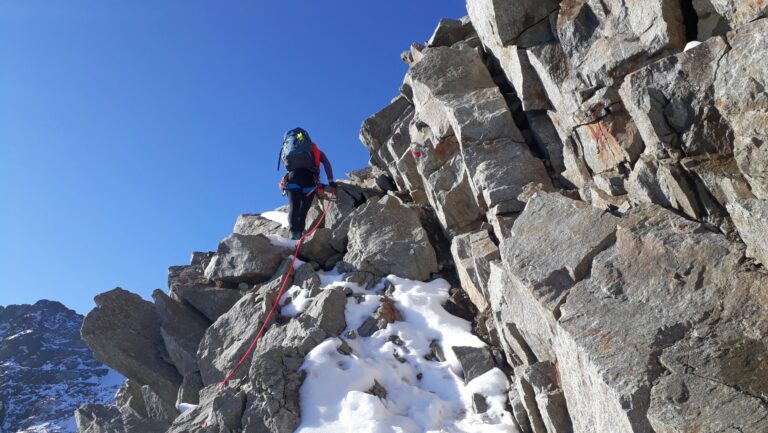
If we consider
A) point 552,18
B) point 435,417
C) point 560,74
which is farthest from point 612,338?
point 552,18

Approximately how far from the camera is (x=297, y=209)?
62.6 ft

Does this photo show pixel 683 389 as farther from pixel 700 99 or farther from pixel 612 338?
pixel 700 99

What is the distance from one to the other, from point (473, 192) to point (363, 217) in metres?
3.86

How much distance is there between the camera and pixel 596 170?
12.4m

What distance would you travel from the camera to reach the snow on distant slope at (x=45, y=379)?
137750 mm

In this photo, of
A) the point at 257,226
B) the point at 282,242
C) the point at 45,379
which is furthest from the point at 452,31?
the point at 45,379

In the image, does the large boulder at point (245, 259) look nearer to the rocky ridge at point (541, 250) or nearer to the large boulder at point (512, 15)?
the rocky ridge at point (541, 250)

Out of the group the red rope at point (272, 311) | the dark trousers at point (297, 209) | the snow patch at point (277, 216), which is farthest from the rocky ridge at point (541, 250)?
the dark trousers at point (297, 209)

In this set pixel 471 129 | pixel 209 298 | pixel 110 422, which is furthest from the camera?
pixel 209 298

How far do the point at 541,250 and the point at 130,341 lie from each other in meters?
13.2

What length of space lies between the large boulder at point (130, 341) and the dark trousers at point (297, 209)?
5432 millimetres

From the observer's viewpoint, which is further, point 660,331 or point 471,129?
point 471,129

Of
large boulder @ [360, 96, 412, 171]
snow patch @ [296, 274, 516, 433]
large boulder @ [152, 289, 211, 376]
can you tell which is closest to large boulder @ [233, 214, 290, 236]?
large boulder @ [152, 289, 211, 376]

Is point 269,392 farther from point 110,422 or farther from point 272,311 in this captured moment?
point 110,422
